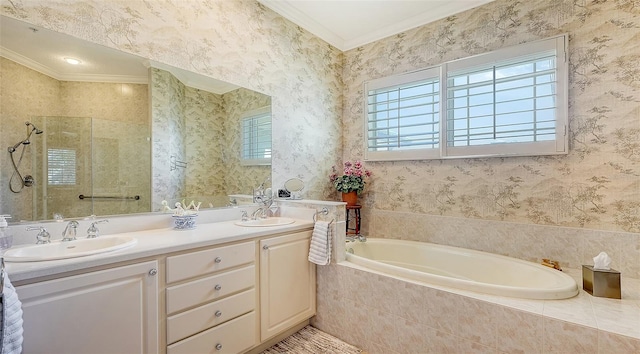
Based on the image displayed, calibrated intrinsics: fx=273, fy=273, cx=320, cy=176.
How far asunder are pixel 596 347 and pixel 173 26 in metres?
2.94

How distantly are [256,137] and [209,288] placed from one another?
1344mm

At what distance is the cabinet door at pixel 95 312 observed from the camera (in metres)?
1.04

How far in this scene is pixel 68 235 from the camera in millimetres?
1454

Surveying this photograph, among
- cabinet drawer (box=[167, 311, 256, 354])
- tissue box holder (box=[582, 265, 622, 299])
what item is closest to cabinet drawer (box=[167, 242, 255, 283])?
cabinet drawer (box=[167, 311, 256, 354])

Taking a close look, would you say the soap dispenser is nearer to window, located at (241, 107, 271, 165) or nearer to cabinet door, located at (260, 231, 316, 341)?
cabinet door, located at (260, 231, 316, 341)

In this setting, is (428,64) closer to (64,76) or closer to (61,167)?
(64,76)

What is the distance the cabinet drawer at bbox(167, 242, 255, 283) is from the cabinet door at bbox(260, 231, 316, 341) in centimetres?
14

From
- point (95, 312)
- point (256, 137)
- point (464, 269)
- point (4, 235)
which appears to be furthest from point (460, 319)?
point (4, 235)

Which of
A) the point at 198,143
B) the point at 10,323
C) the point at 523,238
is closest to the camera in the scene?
the point at 10,323

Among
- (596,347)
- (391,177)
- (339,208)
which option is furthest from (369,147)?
(596,347)

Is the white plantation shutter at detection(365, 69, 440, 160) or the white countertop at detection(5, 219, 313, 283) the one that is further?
the white plantation shutter at detection(365, 69, 440, 160)

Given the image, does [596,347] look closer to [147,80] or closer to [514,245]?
[514,245]

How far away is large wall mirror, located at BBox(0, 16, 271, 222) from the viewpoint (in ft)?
4.49

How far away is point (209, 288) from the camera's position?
153 centimetres
